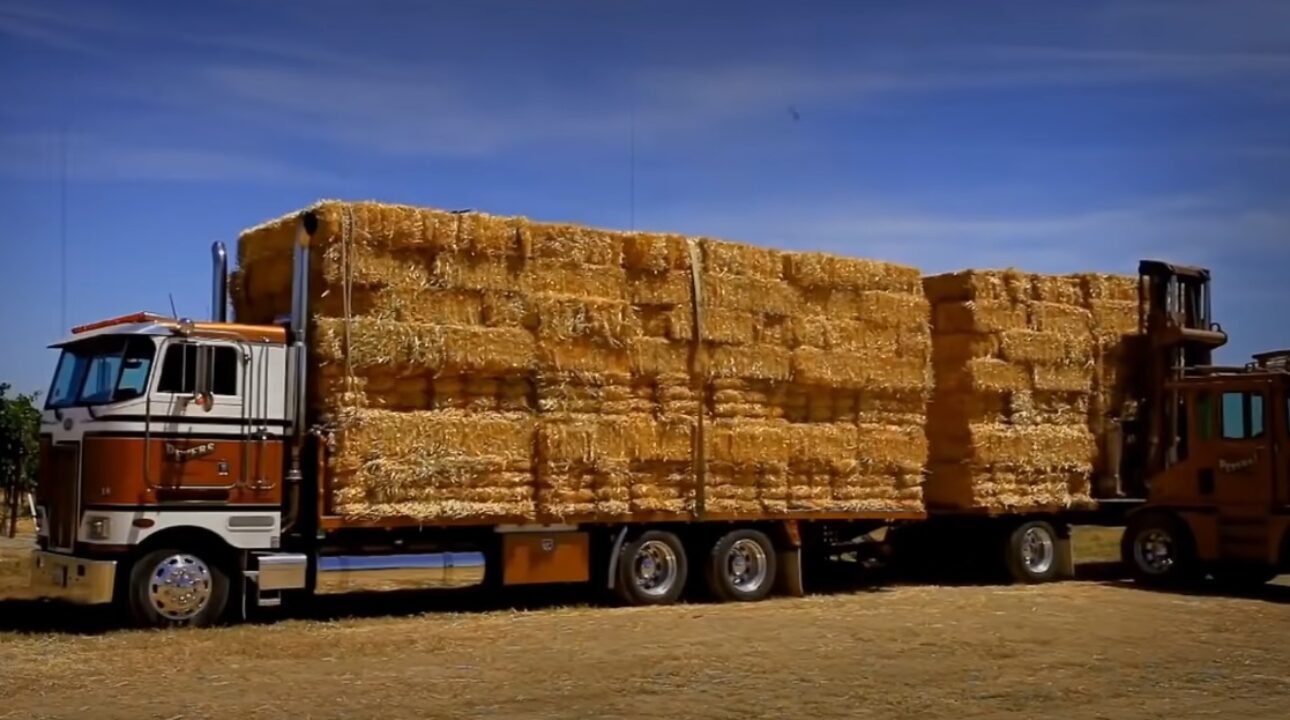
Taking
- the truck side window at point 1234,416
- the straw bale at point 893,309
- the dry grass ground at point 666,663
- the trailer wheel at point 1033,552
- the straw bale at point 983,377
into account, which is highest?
the straw bale at point 893,309

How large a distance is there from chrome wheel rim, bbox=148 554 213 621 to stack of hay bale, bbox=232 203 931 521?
4.79ft

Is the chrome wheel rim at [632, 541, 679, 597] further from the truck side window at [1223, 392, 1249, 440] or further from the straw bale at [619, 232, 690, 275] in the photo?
the truck side window at [1223, 392, 1249, 440]

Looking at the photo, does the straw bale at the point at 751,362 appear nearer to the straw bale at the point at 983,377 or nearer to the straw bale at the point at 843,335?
the straw bale at the point at 843,335

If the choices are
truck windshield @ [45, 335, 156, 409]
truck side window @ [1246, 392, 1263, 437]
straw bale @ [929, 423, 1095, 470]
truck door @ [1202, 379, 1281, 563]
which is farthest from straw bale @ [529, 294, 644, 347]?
truck side window @ [1246, 392, 1263, 437]

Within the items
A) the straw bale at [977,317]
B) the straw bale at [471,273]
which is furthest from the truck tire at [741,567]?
the straw bale at [977,317]

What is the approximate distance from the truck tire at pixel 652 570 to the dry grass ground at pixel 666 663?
0.42m

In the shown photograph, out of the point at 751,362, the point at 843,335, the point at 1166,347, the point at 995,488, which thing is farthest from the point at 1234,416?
the point at 751,362

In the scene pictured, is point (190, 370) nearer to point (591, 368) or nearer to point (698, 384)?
point (591, 368)

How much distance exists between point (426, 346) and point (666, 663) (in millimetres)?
4606

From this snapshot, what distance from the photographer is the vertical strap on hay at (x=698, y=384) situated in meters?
16.5

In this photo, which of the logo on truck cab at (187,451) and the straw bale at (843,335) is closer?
the logo on truck cab at (187,451)

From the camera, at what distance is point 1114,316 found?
2100 cm

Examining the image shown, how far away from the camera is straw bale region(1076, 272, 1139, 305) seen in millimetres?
20703

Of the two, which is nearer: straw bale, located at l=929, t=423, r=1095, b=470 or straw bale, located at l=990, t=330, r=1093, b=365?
straw bale, located at l=929, t=423, r=1095, b=470
